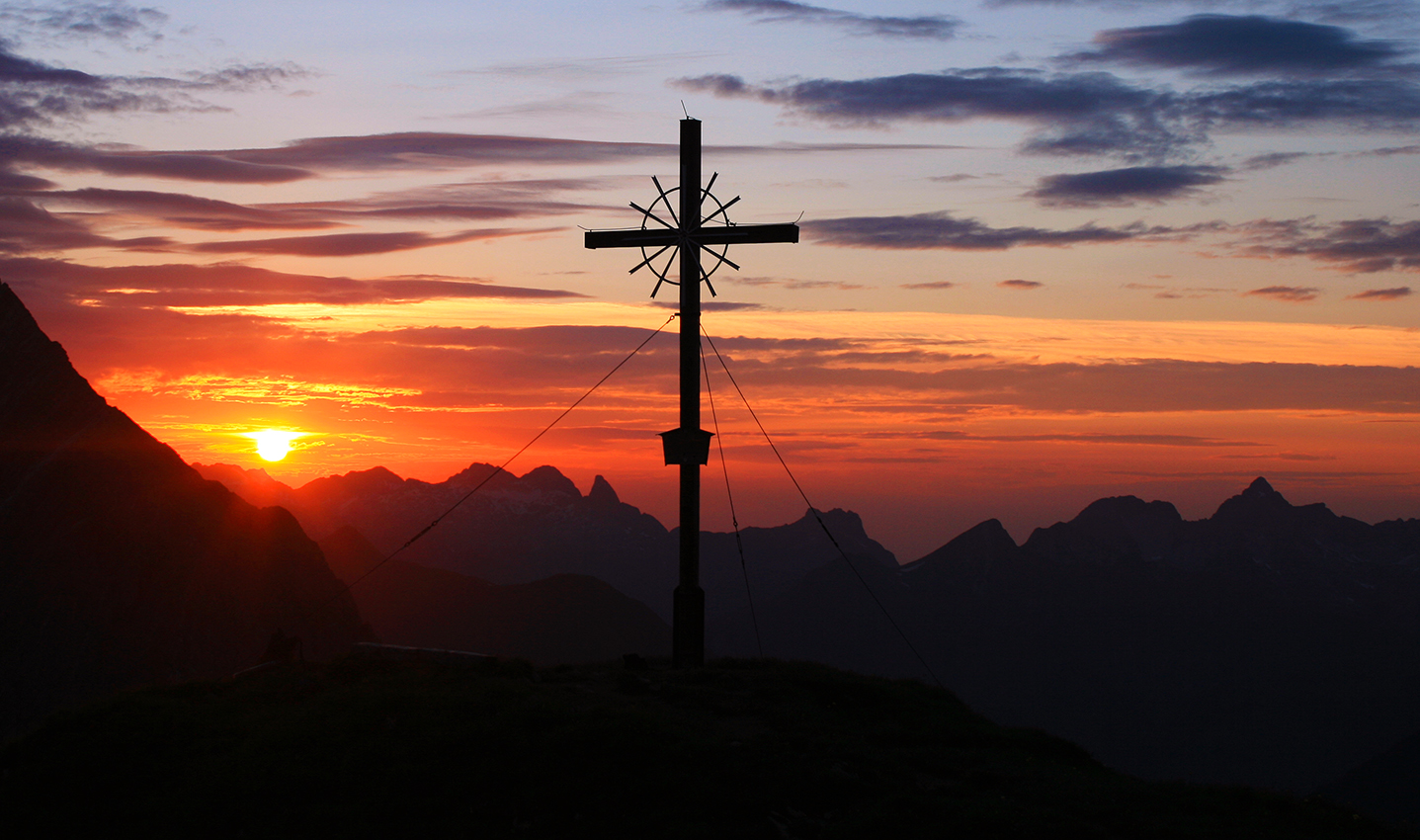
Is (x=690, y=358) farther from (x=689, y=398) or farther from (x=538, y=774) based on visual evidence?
(x=538, y=774)

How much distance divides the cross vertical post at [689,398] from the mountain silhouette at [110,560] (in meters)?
136

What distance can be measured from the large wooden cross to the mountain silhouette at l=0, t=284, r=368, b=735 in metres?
136

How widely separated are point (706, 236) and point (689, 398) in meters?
4.20

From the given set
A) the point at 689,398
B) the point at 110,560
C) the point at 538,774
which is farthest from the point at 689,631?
the point at 110,560

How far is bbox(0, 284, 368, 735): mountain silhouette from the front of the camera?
14750 centimetres

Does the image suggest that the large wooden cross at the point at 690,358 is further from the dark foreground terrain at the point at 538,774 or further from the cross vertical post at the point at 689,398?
the dark foreground terrain at the point at 538,774

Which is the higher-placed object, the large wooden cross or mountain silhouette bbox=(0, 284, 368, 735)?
the large wooden cross

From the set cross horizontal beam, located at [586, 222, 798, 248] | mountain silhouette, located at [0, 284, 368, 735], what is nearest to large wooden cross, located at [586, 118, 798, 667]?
cross horizontal beam, located at [586, 222, 798, 248]

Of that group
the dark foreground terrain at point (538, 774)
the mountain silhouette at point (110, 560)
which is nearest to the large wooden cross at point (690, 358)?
the dark foreground terrain at point (538, 774)

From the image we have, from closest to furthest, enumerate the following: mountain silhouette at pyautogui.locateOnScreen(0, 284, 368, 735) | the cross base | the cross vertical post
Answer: the cross base
the cross vertical post
mountain silhouette at pyautogui.locateOnScreen(0, 284, 368, 735)

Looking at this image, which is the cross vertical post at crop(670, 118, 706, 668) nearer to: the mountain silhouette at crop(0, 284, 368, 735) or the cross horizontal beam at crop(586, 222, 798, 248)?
the cross horizontal beam at crop(586, 222, 798, 248)

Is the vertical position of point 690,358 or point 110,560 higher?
point 690,358

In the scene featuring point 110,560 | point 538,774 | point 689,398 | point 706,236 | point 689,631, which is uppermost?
point 706,236

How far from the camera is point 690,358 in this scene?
87.0ft
